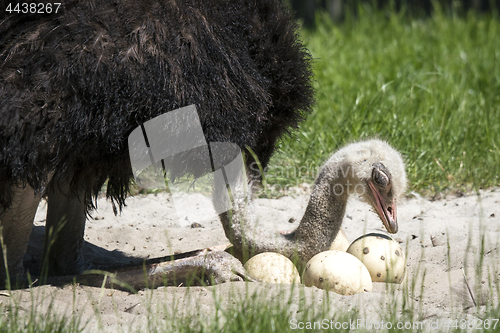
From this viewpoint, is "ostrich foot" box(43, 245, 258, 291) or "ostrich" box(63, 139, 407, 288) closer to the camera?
"ostrich foot" box(43, 245, 258, 291)

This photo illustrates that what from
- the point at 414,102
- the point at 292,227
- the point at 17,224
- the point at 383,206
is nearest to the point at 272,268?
the point at 383,206

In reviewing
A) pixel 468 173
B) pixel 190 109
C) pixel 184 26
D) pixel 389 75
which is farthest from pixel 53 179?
pixel 389 75

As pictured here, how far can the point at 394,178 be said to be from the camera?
10.2ft

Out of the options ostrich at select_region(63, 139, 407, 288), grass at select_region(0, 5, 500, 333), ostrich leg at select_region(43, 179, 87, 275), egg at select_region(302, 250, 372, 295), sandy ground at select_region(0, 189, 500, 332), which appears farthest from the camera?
grass at select_region(0, 5, 500, 333)

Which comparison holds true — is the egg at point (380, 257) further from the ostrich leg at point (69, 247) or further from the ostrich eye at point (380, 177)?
the ostrich leg at point (69, 247)

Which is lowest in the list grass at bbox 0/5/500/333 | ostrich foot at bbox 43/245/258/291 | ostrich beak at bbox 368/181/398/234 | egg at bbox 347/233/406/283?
ostrich foot at bbox 43/245/258/291

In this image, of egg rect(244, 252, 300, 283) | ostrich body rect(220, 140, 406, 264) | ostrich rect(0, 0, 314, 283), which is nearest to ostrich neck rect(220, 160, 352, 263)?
ostrich body rect(220, 140, 406, 264)

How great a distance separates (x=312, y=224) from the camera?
10.4ft

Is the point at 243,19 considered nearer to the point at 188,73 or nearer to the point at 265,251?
the point at 188,73

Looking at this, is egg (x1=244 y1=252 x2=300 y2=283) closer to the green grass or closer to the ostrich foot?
the ostrich foot

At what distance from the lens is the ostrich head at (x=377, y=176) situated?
3119 millimetres

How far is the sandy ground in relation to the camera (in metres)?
2.55

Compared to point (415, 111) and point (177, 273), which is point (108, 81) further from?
point (415, 111)

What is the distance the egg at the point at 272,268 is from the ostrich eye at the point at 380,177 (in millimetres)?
642
